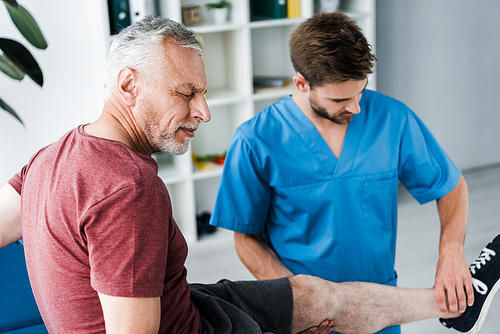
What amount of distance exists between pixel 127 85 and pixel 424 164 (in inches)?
37.2

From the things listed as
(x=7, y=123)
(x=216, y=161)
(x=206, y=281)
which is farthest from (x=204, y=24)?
(x=206, y=281)

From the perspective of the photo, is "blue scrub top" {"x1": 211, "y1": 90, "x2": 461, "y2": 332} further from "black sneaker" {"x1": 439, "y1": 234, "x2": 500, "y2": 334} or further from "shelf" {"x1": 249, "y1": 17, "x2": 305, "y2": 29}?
"shelf" {"x1": 249, "y1": 17, "x2": 305, "y2": 29}

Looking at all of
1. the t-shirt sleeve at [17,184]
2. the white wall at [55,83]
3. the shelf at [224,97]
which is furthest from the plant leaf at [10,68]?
the t-shirt sleeve at [17,184]

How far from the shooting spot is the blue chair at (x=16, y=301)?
5.11 feet

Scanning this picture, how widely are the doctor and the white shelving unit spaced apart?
4.58 feet

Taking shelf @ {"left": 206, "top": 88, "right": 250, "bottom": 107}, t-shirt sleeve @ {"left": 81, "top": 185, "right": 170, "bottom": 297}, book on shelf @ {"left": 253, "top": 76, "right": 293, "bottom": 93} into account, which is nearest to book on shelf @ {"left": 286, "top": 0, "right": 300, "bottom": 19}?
book on shelf @ {"left": 253, "top": 76, "right": 293, "bottom": 93}

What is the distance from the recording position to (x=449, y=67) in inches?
151

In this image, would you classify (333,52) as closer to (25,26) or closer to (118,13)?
(25,26)

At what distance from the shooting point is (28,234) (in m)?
1.12

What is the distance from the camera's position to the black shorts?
1.33m

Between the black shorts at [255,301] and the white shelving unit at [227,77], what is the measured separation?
1.65 m

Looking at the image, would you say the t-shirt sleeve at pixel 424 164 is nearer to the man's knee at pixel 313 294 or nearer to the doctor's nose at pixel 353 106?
the doctor's nose at pixel 353 106

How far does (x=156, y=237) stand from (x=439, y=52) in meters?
3.25

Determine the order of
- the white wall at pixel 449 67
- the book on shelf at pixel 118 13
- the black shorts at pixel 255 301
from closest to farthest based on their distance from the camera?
the black shorts at pixel 255 301 < the book on shelf at pixel 118 13 < the white wall at pixel 449 67
